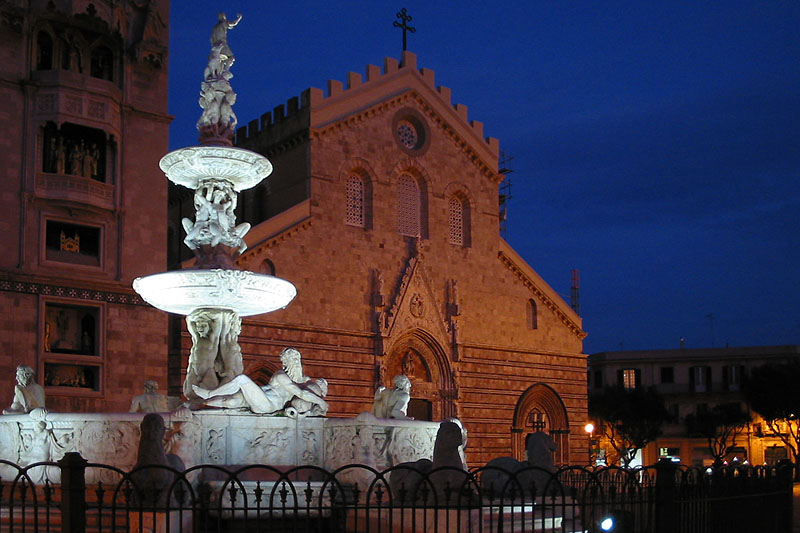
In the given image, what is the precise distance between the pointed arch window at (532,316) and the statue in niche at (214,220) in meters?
21.4

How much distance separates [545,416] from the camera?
36688mm

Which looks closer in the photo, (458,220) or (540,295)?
(458,220)

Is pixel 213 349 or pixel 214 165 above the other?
pixel 214 165

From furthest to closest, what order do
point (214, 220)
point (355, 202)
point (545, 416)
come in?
point (545, 416) → point (355, 202) → point (214, 220)

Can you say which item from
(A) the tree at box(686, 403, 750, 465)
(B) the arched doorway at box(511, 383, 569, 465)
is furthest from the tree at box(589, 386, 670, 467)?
(B) the arched doorway at box(511, 383, 569, 465)

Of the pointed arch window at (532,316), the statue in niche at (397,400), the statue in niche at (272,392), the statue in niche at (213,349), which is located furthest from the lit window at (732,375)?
the statue in niche at (213,349)

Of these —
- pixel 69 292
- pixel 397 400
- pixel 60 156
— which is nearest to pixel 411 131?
pixel 60 156

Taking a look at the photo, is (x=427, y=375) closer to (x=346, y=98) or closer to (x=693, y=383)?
(x=346, y=98)

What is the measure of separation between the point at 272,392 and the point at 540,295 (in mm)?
22550

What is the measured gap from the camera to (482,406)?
3400 centimetres

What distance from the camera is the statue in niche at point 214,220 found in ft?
51.2

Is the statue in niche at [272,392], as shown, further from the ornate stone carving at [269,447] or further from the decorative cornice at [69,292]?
the decorative cornice at [69,292]

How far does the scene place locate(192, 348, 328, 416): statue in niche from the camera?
561 inches

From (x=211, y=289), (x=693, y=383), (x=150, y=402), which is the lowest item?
(x=150, y=402)
